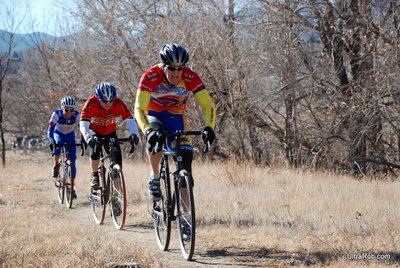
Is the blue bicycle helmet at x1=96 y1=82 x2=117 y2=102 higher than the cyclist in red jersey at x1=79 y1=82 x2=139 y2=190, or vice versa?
the blue bicycle helmet at x1=96 y1=82 x2=117 y2=102

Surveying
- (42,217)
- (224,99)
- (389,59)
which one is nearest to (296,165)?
(224,99)

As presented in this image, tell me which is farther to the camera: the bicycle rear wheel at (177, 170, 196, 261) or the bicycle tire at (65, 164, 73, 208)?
the bicycle tire at (65, 164, 73, 208)

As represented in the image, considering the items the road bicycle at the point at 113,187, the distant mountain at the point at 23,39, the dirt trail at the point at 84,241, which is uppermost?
the distant mountain at the point at 23,39

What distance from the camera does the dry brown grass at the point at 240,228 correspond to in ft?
17.2

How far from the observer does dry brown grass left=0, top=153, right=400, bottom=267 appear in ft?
17.2

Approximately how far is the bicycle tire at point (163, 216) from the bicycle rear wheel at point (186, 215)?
238 millimetres

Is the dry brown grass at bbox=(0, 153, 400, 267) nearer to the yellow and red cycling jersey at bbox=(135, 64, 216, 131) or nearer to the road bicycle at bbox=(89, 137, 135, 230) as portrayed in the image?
the road bicycle at bbox=(89, 137, 135, 230)

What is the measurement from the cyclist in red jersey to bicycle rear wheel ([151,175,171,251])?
170 centimetres

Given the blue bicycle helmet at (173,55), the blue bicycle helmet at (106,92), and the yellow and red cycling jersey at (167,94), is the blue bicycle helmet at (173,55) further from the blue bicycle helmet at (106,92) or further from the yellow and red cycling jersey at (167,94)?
the blue bicycle helmet at (106,92)

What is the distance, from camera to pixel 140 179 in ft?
40.3

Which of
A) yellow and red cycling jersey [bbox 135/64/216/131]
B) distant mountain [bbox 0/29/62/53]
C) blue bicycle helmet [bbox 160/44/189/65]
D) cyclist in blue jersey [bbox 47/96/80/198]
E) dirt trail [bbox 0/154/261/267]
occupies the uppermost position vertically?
distant mountain [bbox 0/29/62/53]

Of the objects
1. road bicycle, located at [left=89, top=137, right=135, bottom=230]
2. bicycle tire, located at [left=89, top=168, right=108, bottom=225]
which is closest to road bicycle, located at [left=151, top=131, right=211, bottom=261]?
road bicycle, located at [left=89, top=137, right=135, bottom=230]

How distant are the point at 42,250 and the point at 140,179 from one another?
6.78 m

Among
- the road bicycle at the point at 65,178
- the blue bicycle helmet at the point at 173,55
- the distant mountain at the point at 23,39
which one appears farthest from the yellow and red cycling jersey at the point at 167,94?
the distant mountain at the point at 23,39
